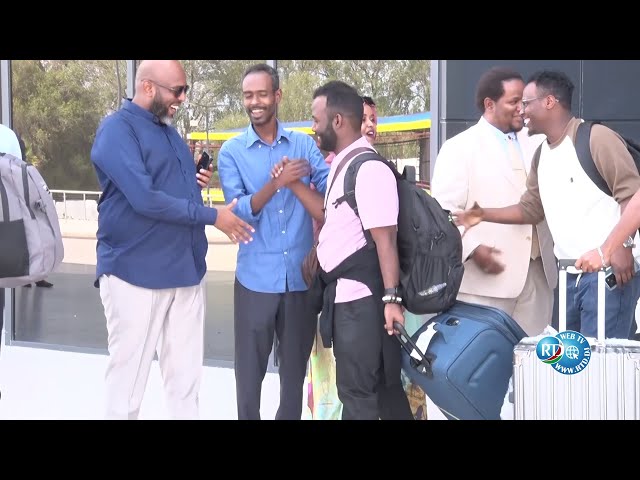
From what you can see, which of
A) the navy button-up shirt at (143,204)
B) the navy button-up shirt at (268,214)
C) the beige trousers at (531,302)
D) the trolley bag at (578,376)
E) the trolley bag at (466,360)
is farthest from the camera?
the beige trousers at (531,302)

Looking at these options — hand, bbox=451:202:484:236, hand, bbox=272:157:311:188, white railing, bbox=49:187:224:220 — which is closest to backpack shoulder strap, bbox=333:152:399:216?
hand, bbox=272:157:311:188

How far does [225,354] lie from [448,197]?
3.53m

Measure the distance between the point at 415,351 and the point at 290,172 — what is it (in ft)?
3.74

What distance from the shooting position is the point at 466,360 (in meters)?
4.55

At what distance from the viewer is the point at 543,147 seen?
17.0ft

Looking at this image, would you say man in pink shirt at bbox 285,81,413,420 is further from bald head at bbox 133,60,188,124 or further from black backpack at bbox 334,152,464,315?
bald head at bbox 133,60,188,124

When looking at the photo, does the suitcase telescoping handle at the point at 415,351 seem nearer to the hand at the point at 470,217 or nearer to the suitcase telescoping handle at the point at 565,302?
the suitcase telescoping handle at the point at 565,302

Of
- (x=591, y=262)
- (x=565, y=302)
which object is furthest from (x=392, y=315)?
(x=591, y=262)

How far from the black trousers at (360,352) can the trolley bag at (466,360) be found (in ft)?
0.41

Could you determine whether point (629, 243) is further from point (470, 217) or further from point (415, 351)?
point (415, 351)

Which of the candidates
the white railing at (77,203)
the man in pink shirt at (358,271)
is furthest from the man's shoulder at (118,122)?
the white railing at (77,203)

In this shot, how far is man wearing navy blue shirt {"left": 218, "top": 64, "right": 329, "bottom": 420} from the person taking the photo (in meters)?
5.30

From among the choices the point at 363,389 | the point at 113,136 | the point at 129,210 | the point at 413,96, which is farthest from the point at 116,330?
the point at 413,96

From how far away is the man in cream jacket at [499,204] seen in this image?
5.44 metres
